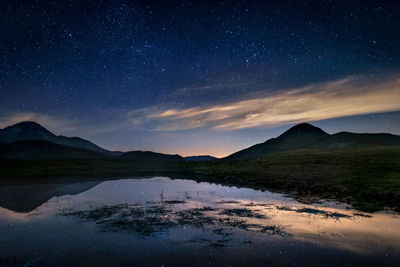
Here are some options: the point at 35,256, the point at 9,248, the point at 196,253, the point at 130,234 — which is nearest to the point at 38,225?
the point at 9,248

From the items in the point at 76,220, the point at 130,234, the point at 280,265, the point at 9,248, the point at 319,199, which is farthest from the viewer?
the point at 319,199

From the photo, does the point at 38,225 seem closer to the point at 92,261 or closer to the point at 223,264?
the point at 92,261

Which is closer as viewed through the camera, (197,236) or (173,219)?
(197,236)

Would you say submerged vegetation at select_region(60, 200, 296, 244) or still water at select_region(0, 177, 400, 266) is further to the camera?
submerged vegetation at select_region(60, 200, 296, 244)

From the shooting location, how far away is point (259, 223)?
57.4 feet

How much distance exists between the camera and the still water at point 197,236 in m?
11.2

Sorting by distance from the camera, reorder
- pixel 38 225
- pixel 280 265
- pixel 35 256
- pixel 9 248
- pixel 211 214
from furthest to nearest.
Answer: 1. pixel 211 214
2. pixel 38 225
3. pixel 9 248
4. pixel 35 256
5. pixel 280 265

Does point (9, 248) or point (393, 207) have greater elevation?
point (9, 248)

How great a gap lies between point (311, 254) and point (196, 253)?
5.82 meters

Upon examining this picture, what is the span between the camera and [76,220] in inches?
726

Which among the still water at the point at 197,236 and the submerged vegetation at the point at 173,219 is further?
the submerged vegetation at the point at 173,219

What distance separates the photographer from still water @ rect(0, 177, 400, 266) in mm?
11156

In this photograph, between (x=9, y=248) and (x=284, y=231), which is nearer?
(x=9, y=248)

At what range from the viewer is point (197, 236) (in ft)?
47.3
